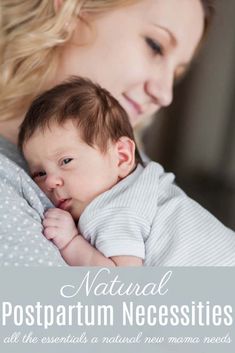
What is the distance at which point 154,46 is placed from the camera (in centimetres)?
173

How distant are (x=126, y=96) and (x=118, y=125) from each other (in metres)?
0.47

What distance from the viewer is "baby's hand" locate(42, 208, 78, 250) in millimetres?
1162

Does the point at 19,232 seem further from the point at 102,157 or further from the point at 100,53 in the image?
the point at 100,53

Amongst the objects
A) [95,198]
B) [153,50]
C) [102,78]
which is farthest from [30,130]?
[153,50]

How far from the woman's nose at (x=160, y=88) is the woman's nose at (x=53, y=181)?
0.64 metres

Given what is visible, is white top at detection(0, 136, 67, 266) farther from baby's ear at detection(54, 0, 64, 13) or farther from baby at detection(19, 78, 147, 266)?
baby's ear at detection(54, 0, 64, 13)

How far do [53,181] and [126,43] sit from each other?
605 millimetres

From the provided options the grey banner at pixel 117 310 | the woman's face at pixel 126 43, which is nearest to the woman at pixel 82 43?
the woman's face at pixel 126 43

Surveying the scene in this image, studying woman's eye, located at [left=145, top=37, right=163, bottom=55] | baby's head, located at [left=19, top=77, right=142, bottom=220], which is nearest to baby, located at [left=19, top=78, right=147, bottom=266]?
baby's head, located at [left=19, top=77, right=142, bottom=220]

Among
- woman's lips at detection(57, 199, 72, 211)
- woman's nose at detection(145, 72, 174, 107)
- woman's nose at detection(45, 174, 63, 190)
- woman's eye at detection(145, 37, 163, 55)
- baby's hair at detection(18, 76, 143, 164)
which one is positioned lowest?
woman's lips at detection(57, 199, 72, 211)

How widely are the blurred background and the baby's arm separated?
167 centimetres

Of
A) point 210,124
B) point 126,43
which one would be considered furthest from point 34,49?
point 210,124

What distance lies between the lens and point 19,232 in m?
1.06

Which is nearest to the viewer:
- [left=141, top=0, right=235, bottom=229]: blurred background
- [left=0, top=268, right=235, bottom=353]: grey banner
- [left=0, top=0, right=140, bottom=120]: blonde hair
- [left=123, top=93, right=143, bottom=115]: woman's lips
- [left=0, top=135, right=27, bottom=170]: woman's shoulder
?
[left=0, top=268, right=235, bottom=353]: grey banner
